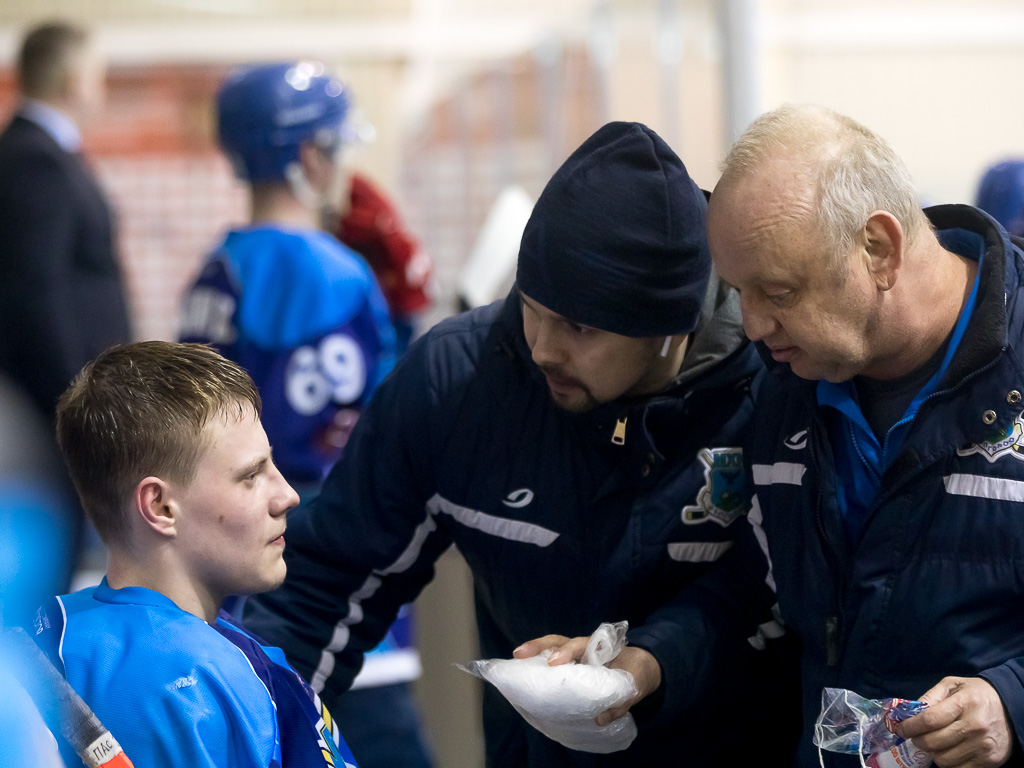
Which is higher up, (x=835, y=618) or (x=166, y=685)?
(x=166, y=685)

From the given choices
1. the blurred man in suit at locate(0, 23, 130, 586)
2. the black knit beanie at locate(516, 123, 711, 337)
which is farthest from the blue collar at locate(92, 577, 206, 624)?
the blurred man in suit at locate(0, 23, 130, 586)

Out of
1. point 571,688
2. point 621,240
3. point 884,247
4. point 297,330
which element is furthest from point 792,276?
point 297,330

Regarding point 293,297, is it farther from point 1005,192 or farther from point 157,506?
point 1005,192

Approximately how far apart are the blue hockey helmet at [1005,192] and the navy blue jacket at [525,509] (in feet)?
9.09

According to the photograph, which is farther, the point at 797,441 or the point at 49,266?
the point at 49,266

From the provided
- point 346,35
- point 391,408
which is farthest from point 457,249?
point 346,35

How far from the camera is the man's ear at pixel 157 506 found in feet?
4.74

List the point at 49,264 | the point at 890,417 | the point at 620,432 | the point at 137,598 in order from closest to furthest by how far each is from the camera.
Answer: the point at 137,598
the point at 890,417
the point at 620,432
the point at 49,264

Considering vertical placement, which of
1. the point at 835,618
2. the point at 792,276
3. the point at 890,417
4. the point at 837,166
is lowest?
the point at 835,618

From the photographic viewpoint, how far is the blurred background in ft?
10.9

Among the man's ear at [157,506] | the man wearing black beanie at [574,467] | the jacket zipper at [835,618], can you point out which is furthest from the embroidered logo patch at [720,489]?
the man's ear at [157,506]

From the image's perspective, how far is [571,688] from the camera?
1.48 meters

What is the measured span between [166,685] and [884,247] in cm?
106

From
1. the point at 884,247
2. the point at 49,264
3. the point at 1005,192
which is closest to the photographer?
the point at 884,247
